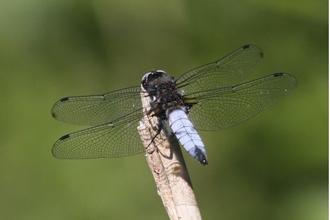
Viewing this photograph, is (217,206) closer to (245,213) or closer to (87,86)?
(245,213)

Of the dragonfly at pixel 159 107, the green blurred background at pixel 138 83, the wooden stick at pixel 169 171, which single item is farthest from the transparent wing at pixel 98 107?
the green blurred background at pixel 138 83

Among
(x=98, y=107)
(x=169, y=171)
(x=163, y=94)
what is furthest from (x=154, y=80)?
(x=169, y=171)

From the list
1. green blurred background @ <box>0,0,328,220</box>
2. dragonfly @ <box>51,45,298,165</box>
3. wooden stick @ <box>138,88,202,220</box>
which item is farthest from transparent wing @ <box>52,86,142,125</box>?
green blurred background @ <box>0,0,328,220</box>

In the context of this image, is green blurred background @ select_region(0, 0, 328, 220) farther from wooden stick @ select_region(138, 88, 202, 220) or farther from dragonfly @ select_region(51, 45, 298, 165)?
wooden stick @ select_region(138, 88, 202, 220)

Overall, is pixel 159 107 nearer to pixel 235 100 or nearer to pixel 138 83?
pixel 235 100

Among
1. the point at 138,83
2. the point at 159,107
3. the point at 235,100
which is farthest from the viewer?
the point at 138,83
